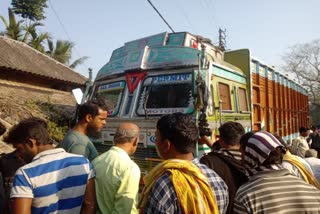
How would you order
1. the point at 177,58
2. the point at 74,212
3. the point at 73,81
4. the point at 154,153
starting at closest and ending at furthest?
the point at 74,212 → the point at 154,153 → the point at 177,58 → the point at 73,81

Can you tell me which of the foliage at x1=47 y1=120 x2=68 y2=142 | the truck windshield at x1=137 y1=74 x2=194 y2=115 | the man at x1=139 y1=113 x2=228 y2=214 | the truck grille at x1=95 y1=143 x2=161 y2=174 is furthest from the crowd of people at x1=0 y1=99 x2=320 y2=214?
the foliage at x1=47 y1=120 x2=68 y2=142

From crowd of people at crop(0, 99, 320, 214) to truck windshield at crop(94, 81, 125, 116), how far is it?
3.15 m

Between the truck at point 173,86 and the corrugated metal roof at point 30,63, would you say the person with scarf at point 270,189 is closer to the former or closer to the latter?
the truck at point 173,86

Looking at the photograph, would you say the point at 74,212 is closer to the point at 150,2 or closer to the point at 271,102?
the point at 150,2

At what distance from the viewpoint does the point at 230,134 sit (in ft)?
9.72

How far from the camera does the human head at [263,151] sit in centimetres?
197

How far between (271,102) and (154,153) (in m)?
4.70

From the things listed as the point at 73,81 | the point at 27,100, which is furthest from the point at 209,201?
the point at 73,81

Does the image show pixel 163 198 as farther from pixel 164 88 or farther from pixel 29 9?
pixel 29 9

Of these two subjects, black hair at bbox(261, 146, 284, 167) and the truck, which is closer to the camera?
black hair at bbox(261, 146, 284, 167)

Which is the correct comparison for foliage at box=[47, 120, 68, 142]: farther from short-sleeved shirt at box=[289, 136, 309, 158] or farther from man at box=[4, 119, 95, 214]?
man at box=[4, 119, 95, 214]

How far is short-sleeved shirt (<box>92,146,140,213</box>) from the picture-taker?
7.70 feet

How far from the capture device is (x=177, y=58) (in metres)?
5.38

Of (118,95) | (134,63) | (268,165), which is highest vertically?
(134,63)
